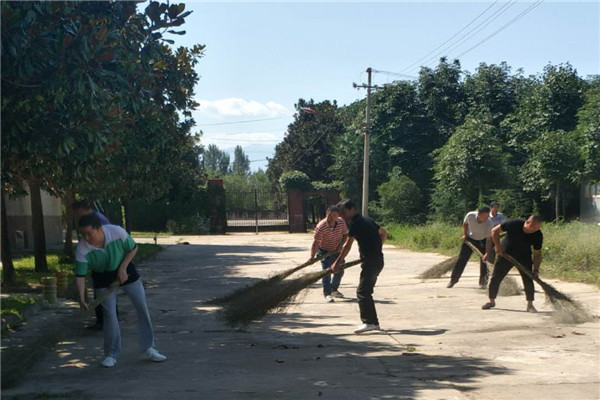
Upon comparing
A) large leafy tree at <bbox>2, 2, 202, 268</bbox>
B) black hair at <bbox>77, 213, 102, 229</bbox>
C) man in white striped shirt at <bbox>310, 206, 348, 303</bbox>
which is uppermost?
large leafy tree at <bbox>2, 2, 202, 268</bbox>

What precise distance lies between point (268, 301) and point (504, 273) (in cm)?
371

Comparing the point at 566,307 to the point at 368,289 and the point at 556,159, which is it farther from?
the point at 556,159

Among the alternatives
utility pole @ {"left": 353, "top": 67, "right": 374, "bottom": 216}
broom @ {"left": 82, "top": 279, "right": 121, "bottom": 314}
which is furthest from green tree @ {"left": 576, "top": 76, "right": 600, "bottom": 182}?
broom @ {"left": 82, "top": 279, "right": 121, "bottom": 314}

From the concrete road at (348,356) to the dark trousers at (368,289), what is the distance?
0.83 ft

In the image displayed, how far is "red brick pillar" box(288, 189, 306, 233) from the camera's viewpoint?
48.0m

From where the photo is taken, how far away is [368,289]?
9664 millimetres

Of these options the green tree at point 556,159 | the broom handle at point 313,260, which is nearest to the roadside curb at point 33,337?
the broom handle at point 313,260

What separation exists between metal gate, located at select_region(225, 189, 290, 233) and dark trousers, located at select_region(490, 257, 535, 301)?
3606cm

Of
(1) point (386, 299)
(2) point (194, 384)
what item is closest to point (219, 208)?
(1) point (386, 299)

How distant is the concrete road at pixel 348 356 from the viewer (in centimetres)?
660

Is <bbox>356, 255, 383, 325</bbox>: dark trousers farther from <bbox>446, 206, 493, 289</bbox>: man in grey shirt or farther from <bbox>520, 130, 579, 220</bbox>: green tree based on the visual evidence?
<bbox>520, 130, 579, 220</bbox>: green tree

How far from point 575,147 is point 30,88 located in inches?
1151

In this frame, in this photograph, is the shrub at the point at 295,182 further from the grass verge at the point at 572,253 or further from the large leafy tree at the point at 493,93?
the grass verge at the point at 572,253

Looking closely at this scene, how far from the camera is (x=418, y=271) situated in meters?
18.8
